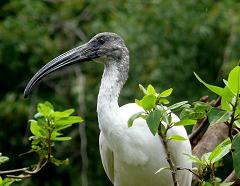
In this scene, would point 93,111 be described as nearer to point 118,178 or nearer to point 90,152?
point 90,152

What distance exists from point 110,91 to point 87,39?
4.22 meters

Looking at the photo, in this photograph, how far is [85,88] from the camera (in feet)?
26.7

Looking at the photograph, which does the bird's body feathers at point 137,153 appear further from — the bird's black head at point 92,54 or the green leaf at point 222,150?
the green leaf at point 222,150

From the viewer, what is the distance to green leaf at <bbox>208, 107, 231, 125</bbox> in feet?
8.41

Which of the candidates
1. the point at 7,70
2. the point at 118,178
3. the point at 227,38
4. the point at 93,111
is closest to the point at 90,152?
the point at 93,111

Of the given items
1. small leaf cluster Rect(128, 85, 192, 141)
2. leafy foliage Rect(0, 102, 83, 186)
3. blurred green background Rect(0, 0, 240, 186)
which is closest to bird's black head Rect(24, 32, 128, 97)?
leafy foliage Rect(0, 102, 83, 186)

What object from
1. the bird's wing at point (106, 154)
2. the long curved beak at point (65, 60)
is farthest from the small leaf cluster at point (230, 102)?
the long curved beak at point (65, 60)

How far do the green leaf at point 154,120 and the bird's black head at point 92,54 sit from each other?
1.44 metres

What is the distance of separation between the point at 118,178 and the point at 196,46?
4.35 meters

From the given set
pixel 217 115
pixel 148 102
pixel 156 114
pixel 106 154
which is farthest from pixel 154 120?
pixel 106 154

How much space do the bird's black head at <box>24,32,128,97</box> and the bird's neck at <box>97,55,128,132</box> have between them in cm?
5

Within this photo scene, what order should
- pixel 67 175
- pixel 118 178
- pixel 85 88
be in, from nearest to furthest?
pixel 118 178
pixel 85 88
pixel 67 175

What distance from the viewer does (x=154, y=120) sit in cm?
275

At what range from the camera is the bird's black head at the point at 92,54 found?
4.19 metres
